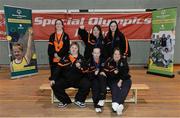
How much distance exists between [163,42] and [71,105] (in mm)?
3128

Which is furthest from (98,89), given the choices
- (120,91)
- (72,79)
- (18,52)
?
(18,52)

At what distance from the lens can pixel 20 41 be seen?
20.3 ft

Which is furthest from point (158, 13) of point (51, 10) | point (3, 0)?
point (3, 0)

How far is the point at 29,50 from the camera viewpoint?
6.41m

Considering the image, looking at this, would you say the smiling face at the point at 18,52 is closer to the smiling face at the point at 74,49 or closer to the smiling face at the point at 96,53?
the smiling face at the point at 74,49

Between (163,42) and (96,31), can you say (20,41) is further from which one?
(163,42)

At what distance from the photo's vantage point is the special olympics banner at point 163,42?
19.9ft

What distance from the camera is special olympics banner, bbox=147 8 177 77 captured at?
19.9 feet

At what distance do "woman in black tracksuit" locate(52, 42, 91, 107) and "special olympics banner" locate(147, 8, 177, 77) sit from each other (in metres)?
2.75

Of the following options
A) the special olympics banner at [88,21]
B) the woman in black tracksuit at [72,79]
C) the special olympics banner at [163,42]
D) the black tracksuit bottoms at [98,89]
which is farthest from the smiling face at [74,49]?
the special olympics banner at [88,21]

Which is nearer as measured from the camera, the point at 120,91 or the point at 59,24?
the point at 120,91

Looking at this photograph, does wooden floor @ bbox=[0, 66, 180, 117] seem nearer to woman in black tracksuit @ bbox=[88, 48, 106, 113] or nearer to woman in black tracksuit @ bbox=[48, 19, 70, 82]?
woman in black tracksuit @ bbox=[88, 48, 106, 113]

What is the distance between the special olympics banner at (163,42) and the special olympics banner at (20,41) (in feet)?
9.80

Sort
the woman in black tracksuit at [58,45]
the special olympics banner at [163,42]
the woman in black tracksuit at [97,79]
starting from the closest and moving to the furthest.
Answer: the woman in black tracksuit at [97,79] < the woman in black tracksuit at [58,45] < the special olympics banner at [163,42]
